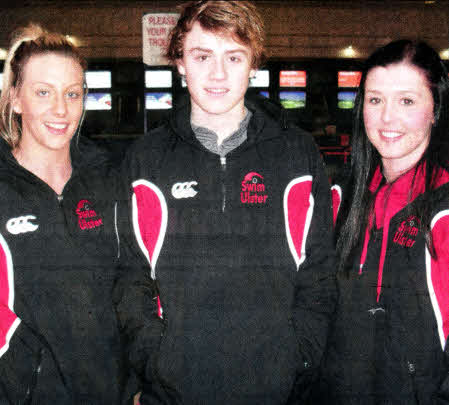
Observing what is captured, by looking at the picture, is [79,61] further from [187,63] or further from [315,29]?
[315,29]

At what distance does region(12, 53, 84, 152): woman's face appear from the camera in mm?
1368

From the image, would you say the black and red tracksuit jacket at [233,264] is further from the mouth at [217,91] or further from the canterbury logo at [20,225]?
the canterbury logo at [20,225]

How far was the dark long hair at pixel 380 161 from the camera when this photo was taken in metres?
1.27

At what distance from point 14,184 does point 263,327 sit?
0.75 meters

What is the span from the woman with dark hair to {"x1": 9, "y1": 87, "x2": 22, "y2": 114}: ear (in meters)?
0.99

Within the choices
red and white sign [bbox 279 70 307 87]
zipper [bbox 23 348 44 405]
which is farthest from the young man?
red and white sign [bbox 279 70 307 87]

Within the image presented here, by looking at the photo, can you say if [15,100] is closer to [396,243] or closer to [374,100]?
[374,100]

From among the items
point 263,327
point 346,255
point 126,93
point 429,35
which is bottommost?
point 263,327

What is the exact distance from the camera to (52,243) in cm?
131

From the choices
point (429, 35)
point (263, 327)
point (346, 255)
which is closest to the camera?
point (263, 327)

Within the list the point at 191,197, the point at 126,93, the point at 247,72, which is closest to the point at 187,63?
the point at 247,72

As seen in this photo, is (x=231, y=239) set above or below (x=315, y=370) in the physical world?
above

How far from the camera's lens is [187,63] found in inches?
49.8

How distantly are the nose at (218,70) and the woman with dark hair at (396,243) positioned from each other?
0.43 m
